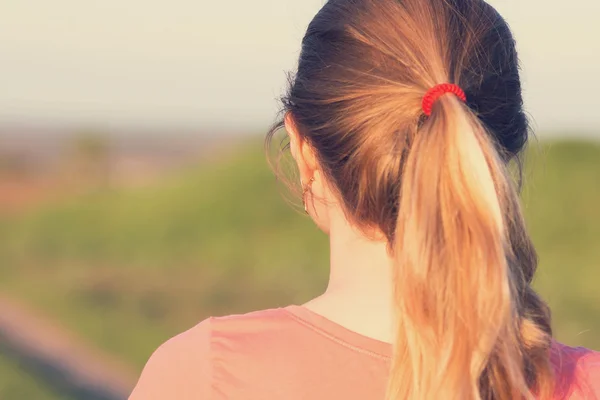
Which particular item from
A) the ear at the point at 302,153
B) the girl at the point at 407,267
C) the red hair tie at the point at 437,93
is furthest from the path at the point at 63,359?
the red hair tie at the point at 437,93

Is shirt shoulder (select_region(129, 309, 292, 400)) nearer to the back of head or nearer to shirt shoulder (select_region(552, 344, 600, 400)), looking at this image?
the back of head

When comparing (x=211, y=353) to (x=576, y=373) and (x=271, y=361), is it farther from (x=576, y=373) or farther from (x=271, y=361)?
(x=576, y=373)

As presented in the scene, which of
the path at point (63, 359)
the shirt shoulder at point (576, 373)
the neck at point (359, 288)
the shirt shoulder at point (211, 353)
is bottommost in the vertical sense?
the path at point (63, 359)

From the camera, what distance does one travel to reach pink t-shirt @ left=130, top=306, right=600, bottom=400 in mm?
1272

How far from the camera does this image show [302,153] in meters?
1.47

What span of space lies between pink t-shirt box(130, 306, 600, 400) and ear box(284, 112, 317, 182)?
0.25 meters

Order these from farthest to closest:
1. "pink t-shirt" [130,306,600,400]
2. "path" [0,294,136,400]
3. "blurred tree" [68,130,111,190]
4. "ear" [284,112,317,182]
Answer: "blurred tree" [68,130,111,190] < "path" [0,294,136,400] < "ear" [284,112,317,182] < "pink t-shirt" [130,306,600,400]

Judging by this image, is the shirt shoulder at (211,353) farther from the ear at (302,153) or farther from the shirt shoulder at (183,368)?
the ear at (302,153)

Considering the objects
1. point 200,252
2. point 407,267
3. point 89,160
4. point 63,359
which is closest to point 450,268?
point 407,267

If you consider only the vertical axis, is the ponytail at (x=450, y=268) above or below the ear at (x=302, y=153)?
below

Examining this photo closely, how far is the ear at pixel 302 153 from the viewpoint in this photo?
146 cm

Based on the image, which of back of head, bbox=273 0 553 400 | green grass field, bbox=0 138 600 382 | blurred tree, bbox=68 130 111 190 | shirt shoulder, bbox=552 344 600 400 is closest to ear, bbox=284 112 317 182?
back of head, bbox=273 0 553 400

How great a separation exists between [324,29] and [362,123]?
0.20 m

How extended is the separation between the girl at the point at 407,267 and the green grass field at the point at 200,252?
409 cm
